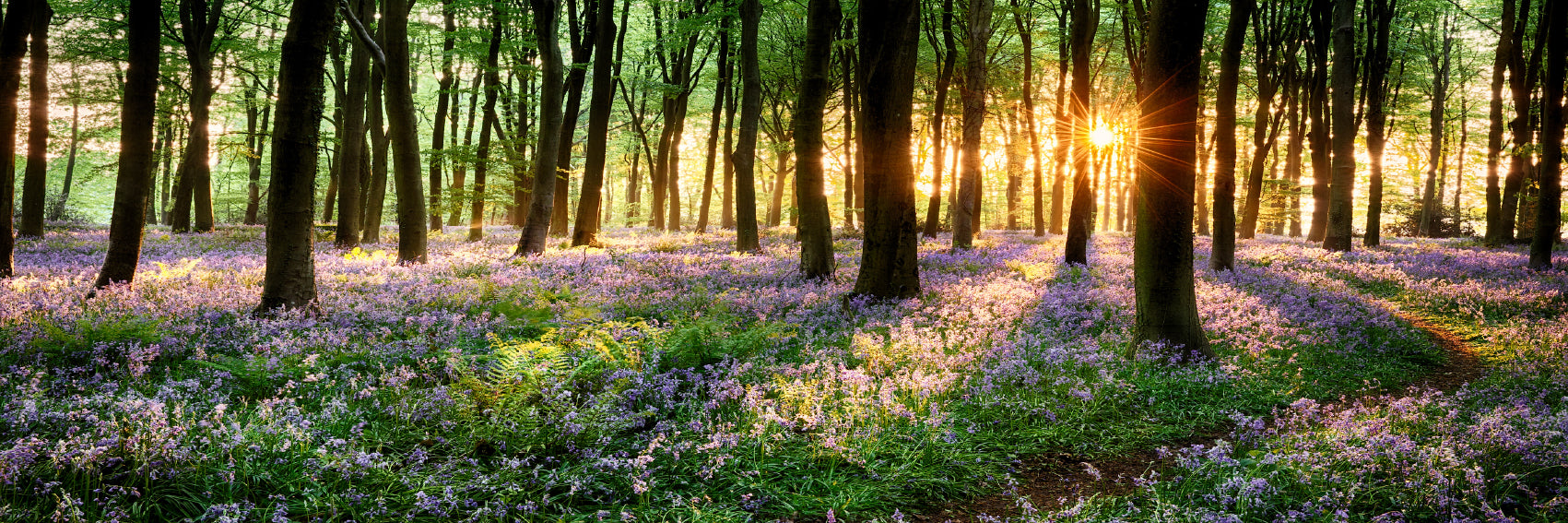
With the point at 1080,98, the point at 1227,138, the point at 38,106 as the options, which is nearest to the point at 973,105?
the point at 1080,98

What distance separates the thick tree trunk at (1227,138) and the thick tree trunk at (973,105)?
628 cm

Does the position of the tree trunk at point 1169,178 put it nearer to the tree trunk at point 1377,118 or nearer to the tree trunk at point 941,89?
the tree trunk at point 941,89

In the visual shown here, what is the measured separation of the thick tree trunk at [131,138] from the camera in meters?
8.55

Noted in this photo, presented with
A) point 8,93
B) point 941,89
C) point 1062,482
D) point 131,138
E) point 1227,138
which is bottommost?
point 1062,482

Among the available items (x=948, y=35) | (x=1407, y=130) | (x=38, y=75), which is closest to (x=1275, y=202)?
(x=1407, y=130)

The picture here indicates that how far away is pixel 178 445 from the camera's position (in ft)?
11.7

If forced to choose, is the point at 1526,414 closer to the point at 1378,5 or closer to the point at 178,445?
the point at 178,445

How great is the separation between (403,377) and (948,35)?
57.6 ft

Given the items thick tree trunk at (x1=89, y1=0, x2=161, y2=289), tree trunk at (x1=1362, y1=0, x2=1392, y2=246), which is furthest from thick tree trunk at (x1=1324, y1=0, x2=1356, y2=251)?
thick tree trunk at (x1=89, y1=0, x2=161, y2=289)

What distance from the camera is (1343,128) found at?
18.4 m

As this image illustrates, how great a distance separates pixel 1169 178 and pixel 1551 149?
44.4 feet

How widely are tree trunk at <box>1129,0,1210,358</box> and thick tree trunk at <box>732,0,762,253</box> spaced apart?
1118 cm

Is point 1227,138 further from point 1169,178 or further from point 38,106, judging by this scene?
point 38,106

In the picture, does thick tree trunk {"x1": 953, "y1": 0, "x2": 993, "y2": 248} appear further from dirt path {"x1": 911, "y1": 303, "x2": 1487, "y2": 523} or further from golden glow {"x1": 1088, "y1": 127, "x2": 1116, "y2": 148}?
golden glow {"x1": 1088, "y1": 127, "x2": 1116, "y2": 148}
